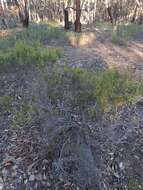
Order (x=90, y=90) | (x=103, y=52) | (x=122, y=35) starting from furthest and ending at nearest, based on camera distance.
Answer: (x=122, y=35), (x=103, y=52), (x=90, y=90)

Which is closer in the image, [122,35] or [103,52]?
[103,52]

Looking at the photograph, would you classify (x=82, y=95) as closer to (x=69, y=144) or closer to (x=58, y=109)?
(x=58, y=109)

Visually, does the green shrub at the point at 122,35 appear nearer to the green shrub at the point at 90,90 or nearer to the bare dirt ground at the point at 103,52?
the bare dirt ground at the point at 103,52

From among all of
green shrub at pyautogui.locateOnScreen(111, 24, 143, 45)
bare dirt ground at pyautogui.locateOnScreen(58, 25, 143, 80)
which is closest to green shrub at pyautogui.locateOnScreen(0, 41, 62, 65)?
bare dirt ground at pyautogui.locateOnScreen(58, 25, 143, 80)

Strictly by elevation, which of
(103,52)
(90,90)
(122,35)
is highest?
(122,35)

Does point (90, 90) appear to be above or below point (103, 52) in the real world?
below

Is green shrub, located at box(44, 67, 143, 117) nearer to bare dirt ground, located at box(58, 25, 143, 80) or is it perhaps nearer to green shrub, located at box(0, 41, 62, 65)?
green shrub, located at box(0, 41, 62, 65)

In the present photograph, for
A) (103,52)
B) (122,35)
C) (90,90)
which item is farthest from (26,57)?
(122,35)

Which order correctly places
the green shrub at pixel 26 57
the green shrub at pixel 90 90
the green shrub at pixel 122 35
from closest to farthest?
the green shrub at pixel 90 90
the green shrub at pixel 26 57
the green shrub at pixel 122 35

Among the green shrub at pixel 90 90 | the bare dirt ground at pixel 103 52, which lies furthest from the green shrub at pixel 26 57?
the bare dirt ground at pixel 103 52

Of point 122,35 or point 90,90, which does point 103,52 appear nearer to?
point 122,35

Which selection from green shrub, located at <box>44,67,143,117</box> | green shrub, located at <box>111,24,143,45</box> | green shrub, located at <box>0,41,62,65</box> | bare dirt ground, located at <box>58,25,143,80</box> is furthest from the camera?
green shrub, located at <box>111,24,143,45</box>

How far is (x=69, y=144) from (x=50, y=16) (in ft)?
66.9

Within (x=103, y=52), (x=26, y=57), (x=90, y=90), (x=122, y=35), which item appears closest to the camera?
(x=90, y=90)
